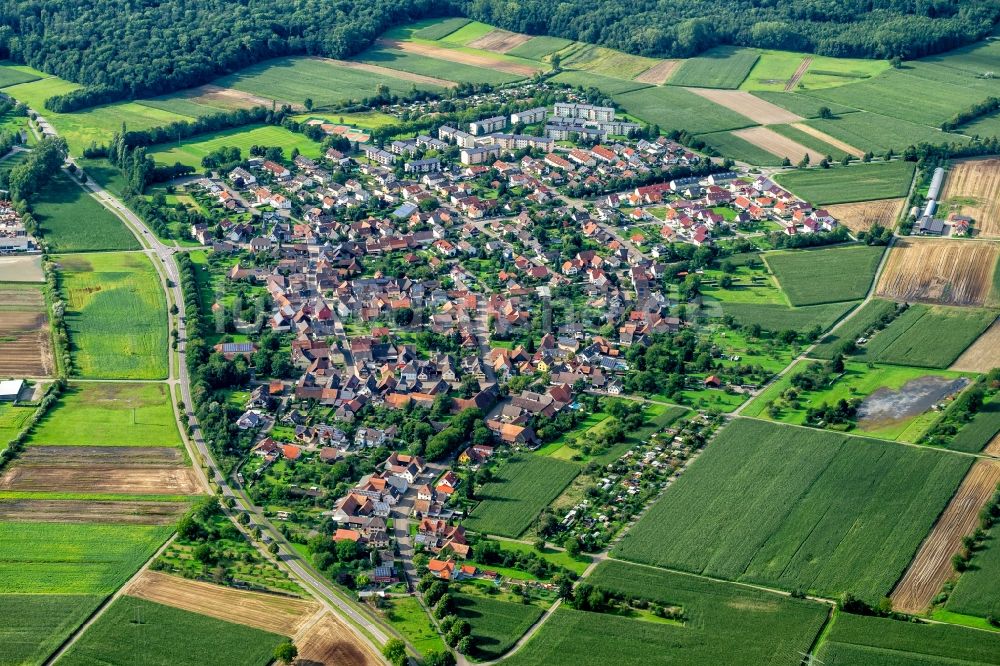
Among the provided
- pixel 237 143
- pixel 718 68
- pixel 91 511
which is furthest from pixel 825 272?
pixel 237 143

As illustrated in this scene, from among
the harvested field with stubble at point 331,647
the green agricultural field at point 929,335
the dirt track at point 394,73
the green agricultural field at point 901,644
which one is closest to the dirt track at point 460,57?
the dirt track at point 394,73

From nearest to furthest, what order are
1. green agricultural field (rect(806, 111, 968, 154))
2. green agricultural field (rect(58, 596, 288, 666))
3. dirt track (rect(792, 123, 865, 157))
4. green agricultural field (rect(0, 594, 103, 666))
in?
green agricultural field (rect(58, 596, 288, 666)) → green agricultural field (rect(0, 594, 103, 666)) → dirt track (rect(792, 123, 865, 157)) → green agricultural field (rect(806, 111, 968, 154))

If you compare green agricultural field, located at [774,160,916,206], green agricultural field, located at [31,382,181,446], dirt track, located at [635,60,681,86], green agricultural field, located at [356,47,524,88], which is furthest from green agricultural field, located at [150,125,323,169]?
green agricultural field, located at [774,160,916,206]

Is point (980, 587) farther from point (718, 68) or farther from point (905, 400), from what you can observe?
point (718, 68)

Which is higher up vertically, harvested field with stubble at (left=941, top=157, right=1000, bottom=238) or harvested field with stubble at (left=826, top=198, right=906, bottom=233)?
harvested field with stubble at (left=941, top=157, right=1000, bottom=238)

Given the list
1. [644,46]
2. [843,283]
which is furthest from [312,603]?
[644,46]

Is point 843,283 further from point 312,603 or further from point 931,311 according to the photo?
point 312,603

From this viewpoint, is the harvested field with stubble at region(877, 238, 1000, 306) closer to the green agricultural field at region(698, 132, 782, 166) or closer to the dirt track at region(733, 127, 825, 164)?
the green agricultural field at region(698, 132, 782, 166)
